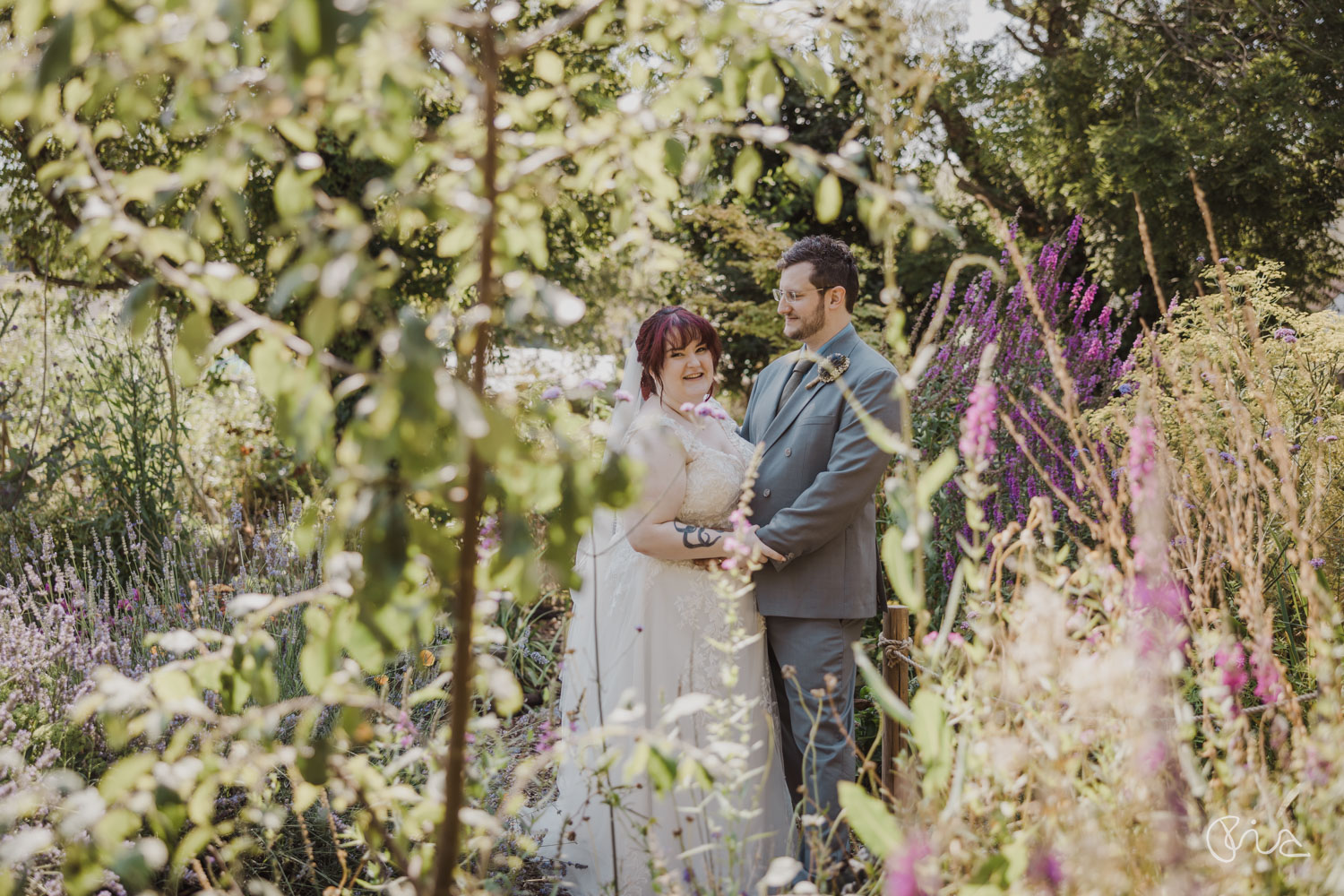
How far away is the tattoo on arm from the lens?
8.17 ft

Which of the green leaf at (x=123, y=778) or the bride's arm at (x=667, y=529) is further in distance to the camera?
the bride's arm at (x=667, y=529)

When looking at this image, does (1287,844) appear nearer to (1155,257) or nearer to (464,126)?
(464,126)

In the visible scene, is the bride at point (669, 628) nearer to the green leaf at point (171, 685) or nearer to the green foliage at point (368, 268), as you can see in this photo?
the green foliage at point (368, 268)

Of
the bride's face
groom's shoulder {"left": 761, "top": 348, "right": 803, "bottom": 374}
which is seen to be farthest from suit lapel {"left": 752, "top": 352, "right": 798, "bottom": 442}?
the bride's face

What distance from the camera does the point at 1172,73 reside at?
7.54 m

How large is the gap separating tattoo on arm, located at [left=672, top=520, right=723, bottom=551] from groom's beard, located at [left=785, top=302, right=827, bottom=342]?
724mm

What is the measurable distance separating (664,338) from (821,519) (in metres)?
0.70

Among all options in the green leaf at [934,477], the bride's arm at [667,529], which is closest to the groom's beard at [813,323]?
the bride's arm at [667,529]

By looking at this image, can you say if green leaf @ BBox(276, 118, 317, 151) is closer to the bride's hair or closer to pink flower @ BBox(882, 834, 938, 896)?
pink flower @ BBox(882, 834, 938, 896)

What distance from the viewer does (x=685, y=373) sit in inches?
107

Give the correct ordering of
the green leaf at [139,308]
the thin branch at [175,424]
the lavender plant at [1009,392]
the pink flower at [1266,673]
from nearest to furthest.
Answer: the green leaf at [139,308]
the pink flower at [1266,673]
the lavender plant at [1009,392]
the thin branch at [175,424]

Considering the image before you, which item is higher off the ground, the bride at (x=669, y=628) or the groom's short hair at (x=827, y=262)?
the groom's short hair at (x=827, y=262)

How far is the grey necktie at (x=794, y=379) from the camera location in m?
2.86

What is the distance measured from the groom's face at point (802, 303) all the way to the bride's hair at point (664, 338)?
25 cm
